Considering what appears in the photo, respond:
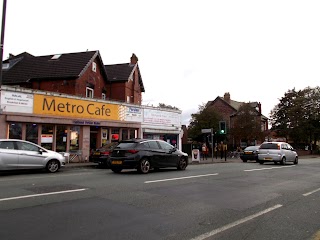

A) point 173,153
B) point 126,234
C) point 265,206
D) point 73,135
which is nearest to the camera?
point 126,234

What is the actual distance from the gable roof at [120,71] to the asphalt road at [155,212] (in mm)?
23236

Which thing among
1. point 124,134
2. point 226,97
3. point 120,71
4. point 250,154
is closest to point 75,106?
point 124,134

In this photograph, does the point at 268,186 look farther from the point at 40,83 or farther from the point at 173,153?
the point at 40,83

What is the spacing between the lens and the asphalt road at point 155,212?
522 centimetres

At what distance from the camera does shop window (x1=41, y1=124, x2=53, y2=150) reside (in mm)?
20625

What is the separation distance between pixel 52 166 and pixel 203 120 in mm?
33136

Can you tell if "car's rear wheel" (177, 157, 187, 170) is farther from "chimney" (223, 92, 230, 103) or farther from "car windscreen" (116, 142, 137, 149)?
"chimney" (223, 92, 230, 103)

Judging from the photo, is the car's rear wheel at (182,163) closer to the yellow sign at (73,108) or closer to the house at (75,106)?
the house at (75,106)

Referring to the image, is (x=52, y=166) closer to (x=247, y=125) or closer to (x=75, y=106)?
(x=75, y=106)

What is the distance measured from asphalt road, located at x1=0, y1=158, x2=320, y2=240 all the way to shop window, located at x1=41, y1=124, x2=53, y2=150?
37.2ft

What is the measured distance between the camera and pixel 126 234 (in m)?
5.10

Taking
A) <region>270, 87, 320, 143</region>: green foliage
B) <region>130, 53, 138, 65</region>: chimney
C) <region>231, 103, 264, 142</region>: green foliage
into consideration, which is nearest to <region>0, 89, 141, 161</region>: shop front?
<region>130, 53, 138, 65</region>: chimney

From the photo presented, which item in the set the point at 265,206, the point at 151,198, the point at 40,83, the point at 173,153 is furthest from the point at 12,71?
the point at 265,206

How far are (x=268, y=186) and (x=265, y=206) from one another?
3459mm
